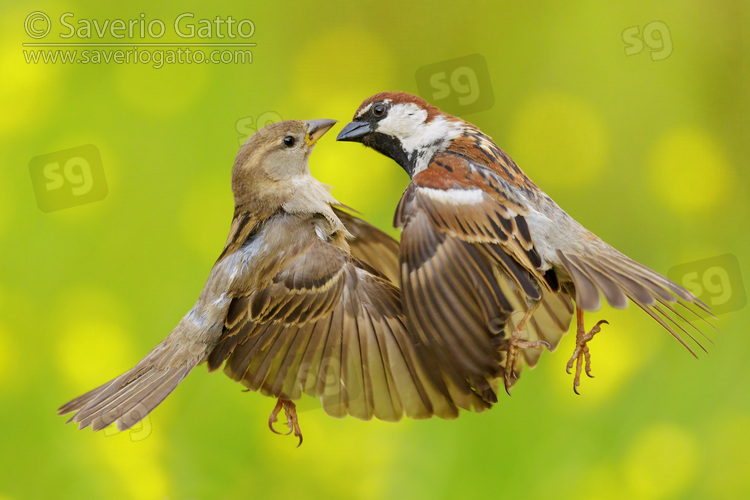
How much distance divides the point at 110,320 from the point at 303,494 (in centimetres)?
124

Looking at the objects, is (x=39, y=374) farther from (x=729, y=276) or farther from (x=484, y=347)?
(x=729, y=276)

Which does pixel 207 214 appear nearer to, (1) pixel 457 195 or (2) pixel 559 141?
(2) pixel 559 141

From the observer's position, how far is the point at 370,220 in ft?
15.0

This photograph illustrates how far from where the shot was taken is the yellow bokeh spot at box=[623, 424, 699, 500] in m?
4.28

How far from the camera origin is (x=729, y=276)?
14.2 ft

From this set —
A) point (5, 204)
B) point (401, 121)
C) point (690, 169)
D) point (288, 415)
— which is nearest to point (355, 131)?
point (401, 121)

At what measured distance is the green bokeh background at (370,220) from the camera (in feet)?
13.6

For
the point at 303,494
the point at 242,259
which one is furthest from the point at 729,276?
the point at 242,259
